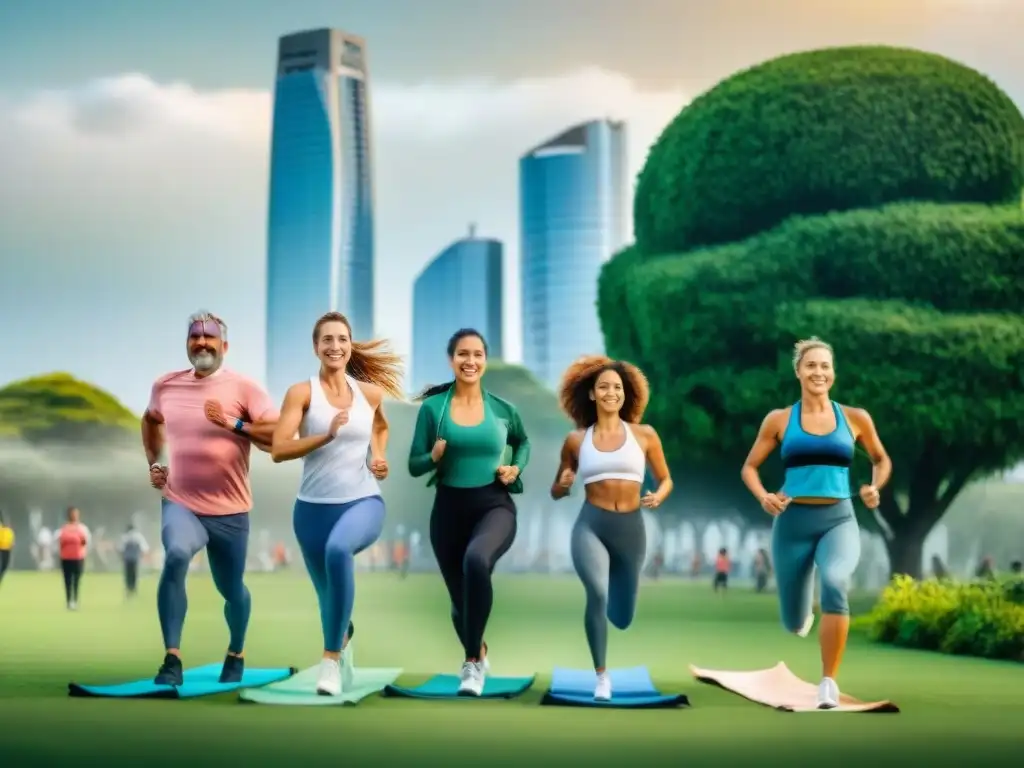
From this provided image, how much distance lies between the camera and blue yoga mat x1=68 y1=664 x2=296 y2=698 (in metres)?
9.71

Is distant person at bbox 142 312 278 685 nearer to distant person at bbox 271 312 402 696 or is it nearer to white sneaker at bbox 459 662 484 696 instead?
distant person at bbox 271 312 402 696

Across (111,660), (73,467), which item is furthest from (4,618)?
(73,467)

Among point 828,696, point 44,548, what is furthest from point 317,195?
point 828,696

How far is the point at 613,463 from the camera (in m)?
9.80

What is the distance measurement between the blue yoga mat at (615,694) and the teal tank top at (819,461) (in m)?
1.48

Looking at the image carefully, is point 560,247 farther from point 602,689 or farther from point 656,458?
point 602,689

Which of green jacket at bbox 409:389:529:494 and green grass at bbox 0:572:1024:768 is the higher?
green jacket at bbox 409:389:529:494

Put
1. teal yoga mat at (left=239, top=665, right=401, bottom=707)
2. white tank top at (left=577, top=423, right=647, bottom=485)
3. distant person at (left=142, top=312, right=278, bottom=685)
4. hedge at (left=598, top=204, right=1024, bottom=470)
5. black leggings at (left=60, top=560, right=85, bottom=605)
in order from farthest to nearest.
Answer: black leggings at (left=60, top=560, right=85, bottom=605)
hedge at (left=598, top=204, right=1024, bottom=470)
distant person at (left=142, top=312, right=278, bottom=685)
white tank top at (left=577, top=423, right=647, bottom=485)
teal yoga mat at (left=239, top=665, right=401, bottom=707)

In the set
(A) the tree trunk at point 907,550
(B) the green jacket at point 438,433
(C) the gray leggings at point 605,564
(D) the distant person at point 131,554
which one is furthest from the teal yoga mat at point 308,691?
(A) the tree trunk at point 907,550

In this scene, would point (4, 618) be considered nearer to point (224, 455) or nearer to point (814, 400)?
point (224, 455)

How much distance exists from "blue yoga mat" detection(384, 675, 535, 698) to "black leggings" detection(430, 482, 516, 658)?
12.1 inches

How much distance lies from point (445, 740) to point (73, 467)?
4176cm

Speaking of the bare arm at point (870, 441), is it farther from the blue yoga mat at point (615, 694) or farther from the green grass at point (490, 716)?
the blue yoga mat at point (615, 694)

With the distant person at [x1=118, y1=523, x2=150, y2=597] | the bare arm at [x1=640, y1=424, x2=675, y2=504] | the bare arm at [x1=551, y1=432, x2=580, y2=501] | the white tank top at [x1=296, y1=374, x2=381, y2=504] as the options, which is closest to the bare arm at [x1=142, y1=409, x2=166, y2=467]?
the white tank top at [x1=296, y1=374, x2=381, y2=504]
